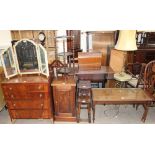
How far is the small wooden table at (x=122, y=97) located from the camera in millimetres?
2773

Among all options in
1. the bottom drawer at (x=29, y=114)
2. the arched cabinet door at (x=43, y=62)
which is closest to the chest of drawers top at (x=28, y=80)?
the arched cabinet door at (x=43, y=62)

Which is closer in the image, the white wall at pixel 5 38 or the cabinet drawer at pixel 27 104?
the cabinet drawer at pixel 27 104

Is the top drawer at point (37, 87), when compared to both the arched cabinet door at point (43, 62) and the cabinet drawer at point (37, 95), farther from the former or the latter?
the arched cabinet door at point (43, 62)

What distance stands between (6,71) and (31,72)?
0.39 m

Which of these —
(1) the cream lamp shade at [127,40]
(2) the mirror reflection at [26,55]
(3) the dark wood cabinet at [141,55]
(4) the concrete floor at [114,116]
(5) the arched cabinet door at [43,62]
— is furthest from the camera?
(3) the dark wood cabinet at [141,55]

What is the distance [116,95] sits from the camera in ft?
9.55

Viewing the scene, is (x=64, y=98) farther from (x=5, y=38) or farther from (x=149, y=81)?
(x=5, y=38)

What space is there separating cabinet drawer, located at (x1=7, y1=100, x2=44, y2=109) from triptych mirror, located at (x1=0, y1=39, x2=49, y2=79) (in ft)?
1.47

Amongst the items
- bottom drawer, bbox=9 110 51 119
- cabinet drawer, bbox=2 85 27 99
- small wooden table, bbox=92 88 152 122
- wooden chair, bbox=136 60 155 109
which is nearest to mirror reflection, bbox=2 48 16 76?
cabinet drawer, bbox=2 85 27 99

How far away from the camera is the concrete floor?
120 inches

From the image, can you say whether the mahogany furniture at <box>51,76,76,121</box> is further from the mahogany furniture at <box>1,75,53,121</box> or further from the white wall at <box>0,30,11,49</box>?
the white wall at <box>0,30,11,49</box>
